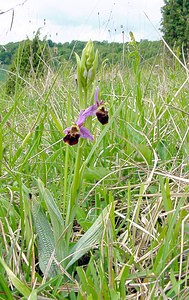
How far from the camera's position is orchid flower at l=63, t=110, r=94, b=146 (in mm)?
869

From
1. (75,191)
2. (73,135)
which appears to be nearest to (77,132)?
(73,135)

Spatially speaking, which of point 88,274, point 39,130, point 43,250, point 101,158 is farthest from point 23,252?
point 101,158

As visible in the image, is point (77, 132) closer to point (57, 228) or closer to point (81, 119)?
point (81, 119)

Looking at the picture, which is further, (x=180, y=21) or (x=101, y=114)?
(x=180, y=21)

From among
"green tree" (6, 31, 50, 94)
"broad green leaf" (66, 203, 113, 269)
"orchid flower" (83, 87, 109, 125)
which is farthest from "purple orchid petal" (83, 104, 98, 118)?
"green tree" (6, 31, 50, 94)

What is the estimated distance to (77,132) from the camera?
0.87m

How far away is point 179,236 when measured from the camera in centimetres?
89

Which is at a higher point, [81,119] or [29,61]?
[29,61]

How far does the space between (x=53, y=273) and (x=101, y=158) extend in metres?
0.60

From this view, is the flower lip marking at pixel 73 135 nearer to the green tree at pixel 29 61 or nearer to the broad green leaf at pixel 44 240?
the broad green leaf at pixel 44 240

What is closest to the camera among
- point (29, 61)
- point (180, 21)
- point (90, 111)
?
point (90, 111)

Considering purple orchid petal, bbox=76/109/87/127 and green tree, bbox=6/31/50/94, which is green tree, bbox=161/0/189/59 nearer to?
green tree, bbox=6/31/50/94

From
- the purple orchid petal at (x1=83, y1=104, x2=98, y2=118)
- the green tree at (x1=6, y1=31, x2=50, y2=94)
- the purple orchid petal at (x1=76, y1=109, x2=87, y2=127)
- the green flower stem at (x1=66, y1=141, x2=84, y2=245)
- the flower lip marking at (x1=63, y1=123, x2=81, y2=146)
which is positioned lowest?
the green flower stem at (x1=66, y1=141, x2=84, y2=245)

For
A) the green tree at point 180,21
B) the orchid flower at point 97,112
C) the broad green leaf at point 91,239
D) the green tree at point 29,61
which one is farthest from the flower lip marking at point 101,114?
the green tree at point 180,21
